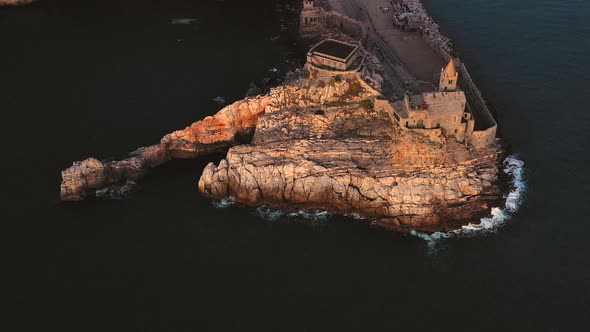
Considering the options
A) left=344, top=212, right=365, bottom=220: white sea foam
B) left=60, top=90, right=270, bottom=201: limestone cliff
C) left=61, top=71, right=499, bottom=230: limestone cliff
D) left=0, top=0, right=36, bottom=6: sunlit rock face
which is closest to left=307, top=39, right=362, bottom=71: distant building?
left=61, top=71, right=499, bottom=230: limestone cliff

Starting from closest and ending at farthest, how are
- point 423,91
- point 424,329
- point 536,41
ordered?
1. point 424,329
2. point 423,91
3. point 536,41

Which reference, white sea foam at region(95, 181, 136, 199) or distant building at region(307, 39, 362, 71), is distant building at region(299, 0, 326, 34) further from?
white sea foam at region(95, 181, 136, 199)

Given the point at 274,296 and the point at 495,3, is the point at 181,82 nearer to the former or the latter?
the point at 274,296

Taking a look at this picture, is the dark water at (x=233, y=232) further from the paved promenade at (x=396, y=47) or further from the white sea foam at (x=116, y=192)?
the paved promenade at (x=396, y=47)

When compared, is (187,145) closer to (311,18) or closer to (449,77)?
(449,77)

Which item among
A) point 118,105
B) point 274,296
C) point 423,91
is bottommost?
point 274,296

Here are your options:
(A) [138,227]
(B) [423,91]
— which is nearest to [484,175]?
(B) [423,91]

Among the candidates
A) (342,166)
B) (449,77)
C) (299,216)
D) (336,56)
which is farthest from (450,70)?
(299,216)

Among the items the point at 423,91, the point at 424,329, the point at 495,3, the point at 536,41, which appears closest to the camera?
the point at 424,329
